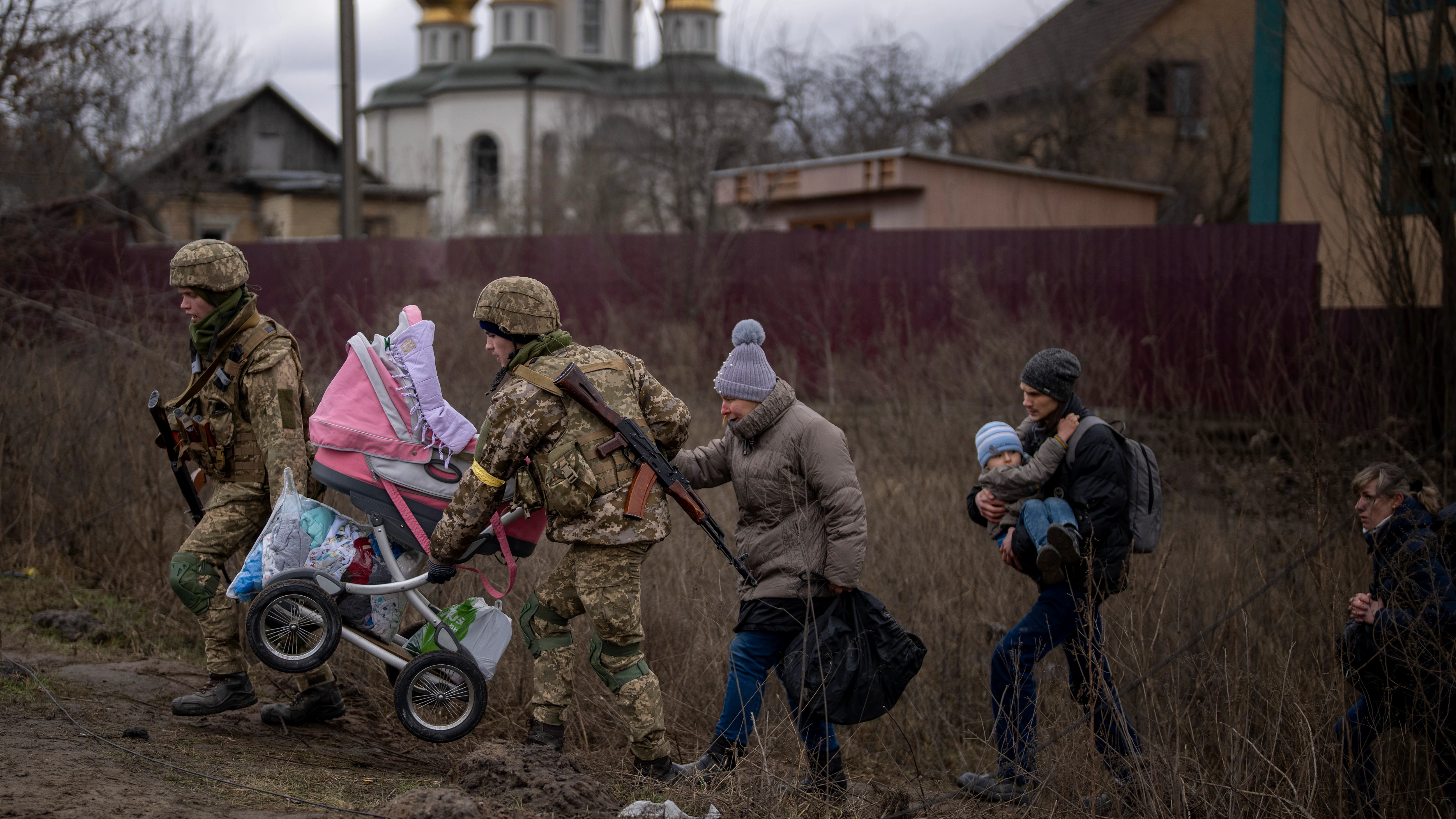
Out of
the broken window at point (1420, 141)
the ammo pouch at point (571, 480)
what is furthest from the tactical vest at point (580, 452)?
the broken window at point (1420, 141)

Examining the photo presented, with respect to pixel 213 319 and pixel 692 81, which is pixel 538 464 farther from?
pixel 692 81

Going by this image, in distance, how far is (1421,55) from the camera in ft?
28.5

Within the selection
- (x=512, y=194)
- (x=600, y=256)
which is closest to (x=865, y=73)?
(x=512, y=194)

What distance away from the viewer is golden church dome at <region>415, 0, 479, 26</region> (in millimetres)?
53938

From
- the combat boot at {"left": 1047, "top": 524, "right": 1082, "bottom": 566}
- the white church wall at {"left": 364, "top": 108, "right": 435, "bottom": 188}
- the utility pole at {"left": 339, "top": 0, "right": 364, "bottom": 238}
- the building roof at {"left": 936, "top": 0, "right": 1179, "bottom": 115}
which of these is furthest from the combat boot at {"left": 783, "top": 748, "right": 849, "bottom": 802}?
the white church wall at {"left": 364, "top": 108, "right": 435, "bottom": 188}

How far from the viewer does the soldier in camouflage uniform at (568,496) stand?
409cm

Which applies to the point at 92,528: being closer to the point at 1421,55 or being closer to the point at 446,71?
the point at 1421,55

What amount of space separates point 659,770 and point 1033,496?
191cm

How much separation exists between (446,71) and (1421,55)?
4730 cm

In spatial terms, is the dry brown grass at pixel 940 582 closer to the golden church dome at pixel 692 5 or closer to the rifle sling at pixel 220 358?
the rifle sling at pixel 220 358

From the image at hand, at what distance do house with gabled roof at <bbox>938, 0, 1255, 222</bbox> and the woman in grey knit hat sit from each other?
62.7 feet

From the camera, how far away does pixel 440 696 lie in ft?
14.2

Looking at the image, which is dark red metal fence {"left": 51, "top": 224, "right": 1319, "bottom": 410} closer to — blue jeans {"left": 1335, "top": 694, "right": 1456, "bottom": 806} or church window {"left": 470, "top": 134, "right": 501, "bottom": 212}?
blue jeans {"left": 1335, "top": 694, "right": 1456, "bottom": 806}

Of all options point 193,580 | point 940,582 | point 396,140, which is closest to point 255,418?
point 193,580
